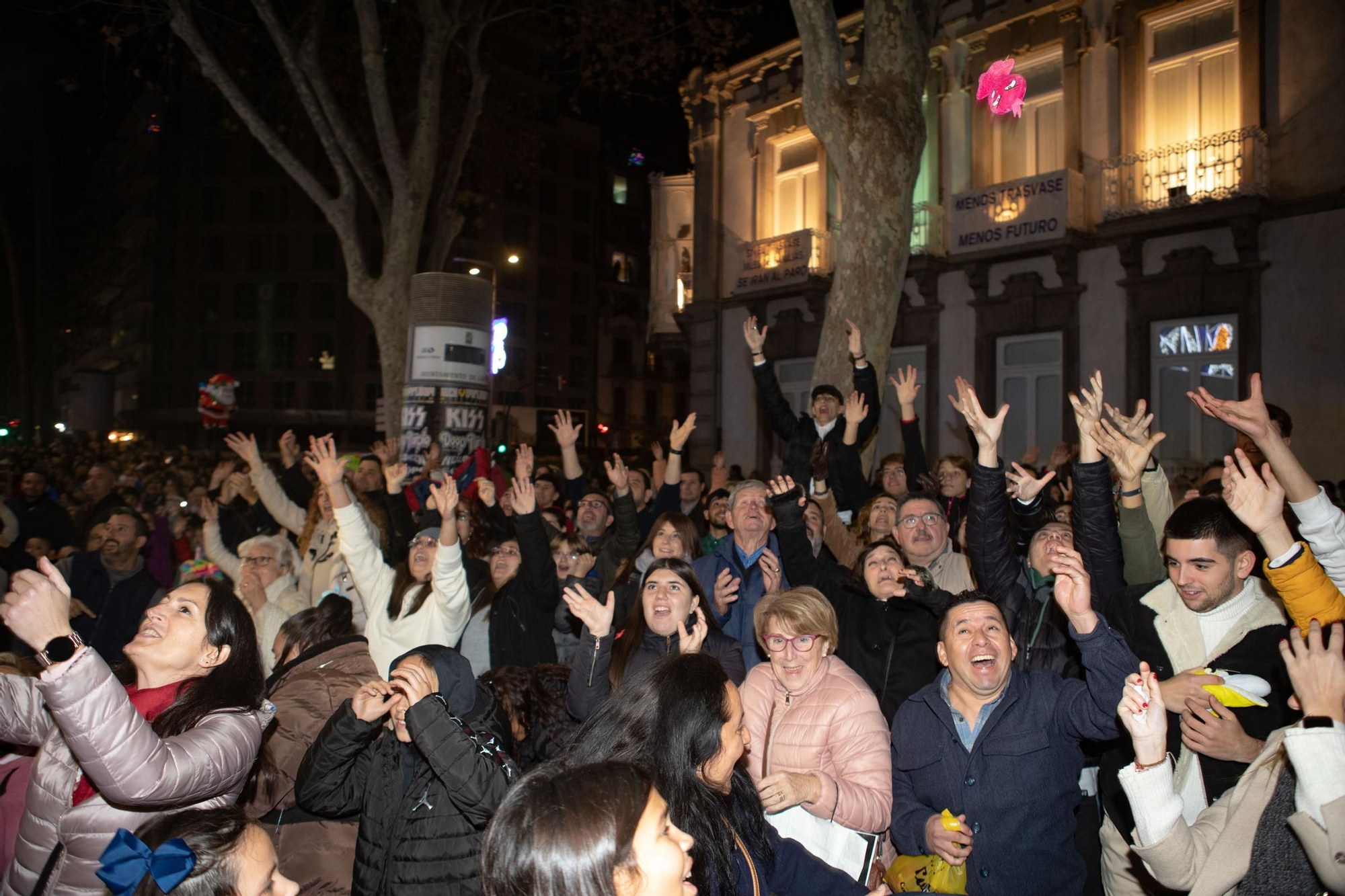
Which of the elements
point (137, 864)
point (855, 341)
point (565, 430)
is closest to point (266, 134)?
point (565, 430)

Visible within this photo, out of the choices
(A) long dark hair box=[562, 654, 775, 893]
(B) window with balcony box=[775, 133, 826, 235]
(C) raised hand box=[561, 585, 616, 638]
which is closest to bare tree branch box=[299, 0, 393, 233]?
(B) window with balcony box=[775, 133, 826, 235]

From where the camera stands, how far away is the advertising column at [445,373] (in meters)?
10.7

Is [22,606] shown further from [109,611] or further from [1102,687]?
[109,611]

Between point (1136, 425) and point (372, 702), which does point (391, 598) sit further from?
point (1136, 425)

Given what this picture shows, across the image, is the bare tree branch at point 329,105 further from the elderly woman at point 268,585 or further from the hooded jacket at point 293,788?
the hooded jacket at point 293,788

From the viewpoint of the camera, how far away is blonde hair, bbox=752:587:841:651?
3.73 metres

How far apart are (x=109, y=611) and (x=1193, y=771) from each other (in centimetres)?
645

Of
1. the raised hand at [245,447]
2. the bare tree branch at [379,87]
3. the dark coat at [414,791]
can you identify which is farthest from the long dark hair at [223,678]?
the bare tree branch at [379,87]

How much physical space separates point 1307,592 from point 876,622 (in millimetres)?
1877

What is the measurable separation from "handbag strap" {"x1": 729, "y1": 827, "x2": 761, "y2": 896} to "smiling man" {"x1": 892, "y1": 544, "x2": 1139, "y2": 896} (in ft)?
3.41

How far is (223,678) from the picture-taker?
3.08 m

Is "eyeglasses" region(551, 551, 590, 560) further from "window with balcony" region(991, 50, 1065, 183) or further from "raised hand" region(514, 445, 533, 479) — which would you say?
"window with balcony" region(991, 50, 1065, 183)

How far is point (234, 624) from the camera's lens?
3.18 metres

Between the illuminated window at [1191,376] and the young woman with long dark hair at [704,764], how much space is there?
12.8m
